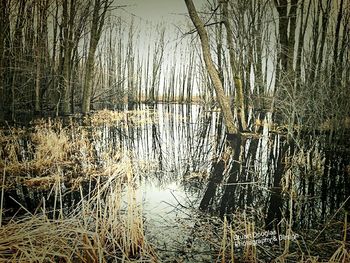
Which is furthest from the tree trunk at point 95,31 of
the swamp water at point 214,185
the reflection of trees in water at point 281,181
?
the reflection of trees in water at point 281,181

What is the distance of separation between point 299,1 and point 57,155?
2342 millimetres

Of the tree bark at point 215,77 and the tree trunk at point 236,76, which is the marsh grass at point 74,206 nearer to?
the tree bark at point 215,77

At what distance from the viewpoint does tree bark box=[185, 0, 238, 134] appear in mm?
1935

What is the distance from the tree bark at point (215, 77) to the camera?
1935 millimetres

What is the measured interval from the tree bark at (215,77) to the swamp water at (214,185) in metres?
0.09

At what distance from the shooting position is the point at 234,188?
167 cm

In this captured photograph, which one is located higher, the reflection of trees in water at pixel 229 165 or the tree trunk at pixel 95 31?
the tree trunk at pixel 95 31

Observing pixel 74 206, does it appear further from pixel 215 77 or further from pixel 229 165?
pixel 215 77

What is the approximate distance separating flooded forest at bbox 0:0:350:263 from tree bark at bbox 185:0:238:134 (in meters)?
0.01

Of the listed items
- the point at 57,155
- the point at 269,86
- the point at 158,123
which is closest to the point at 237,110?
the point at 269,86

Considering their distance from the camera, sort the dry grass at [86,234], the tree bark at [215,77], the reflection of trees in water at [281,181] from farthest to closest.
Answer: the tree bark at [215,77], the reflection of trees in water at [281,181], the dry grass at [86,234]

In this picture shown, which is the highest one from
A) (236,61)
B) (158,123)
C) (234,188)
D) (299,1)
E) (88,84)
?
(299,1)

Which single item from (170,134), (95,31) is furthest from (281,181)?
(95,31)

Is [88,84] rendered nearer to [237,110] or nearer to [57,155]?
[57,155]
